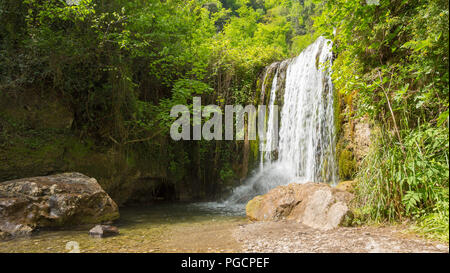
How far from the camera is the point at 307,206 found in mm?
4699

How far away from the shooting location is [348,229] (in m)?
3.68

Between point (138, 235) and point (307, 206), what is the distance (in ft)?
9.11

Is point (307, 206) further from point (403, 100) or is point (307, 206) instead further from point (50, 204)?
point (50, 204)

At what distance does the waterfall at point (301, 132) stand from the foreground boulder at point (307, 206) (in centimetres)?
163

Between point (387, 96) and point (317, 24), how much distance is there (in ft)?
5.86

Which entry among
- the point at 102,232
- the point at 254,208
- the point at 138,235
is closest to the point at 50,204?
the point at 102,232

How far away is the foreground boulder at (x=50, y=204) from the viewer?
449 cm

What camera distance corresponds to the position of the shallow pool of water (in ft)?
11.9

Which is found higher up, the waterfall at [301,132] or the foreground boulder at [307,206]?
the waterfall at [301,132]

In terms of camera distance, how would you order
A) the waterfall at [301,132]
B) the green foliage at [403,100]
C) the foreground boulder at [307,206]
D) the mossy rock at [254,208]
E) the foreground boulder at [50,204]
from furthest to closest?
1. the waterfall at [301,132]
2. the mossy rock at [254,208]
3. the foreground boulder at [50,204]
4. the foreground boulder at [307,206]
5. the green foliage at [403,100]

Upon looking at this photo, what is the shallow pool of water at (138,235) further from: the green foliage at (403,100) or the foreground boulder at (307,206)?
the green foliage at (403,100)

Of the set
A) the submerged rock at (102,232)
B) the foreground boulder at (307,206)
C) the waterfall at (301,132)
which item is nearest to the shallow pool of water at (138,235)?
the submerged rock at (102,232)

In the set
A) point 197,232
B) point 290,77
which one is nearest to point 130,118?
point 197,232

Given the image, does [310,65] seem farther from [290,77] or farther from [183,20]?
[183,20]
